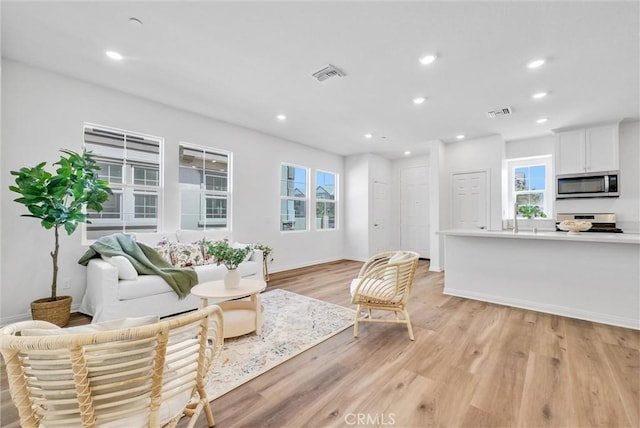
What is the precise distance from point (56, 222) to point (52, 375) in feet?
8.46

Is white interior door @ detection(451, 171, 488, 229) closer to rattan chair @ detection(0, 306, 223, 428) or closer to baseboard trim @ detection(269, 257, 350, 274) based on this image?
baseboard trim @ detection(269, 257, 350, 274)

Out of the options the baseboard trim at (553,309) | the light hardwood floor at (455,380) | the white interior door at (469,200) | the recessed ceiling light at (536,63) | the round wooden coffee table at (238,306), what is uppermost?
the recessed ceiling light at (536,63)

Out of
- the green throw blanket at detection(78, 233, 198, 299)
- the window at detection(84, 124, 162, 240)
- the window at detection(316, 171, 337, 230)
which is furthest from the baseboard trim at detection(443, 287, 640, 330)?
the window at detection(84, 124, 162, 240)

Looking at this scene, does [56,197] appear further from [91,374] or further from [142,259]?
[91,374]

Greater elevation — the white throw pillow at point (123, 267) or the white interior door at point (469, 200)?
the white interior door at point (469, 200)

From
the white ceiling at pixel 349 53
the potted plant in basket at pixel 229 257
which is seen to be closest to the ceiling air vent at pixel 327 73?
the white ceiling at pixel 349 53

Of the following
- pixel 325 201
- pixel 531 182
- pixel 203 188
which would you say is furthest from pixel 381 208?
pixel 203 188

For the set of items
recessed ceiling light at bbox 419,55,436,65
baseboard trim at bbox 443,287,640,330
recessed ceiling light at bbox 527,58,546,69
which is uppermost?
recessed ceiling light at bbox 419,55,436,65

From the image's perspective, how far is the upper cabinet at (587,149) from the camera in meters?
4.45

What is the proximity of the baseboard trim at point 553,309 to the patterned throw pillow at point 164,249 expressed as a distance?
12.7 feet

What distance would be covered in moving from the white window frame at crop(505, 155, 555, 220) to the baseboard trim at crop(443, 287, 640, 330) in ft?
9.37

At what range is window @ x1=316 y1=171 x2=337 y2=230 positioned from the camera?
6.50 metres

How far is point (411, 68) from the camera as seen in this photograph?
9.37 feet

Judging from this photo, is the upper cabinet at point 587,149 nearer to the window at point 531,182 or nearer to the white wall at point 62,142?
the window at point 531,182
